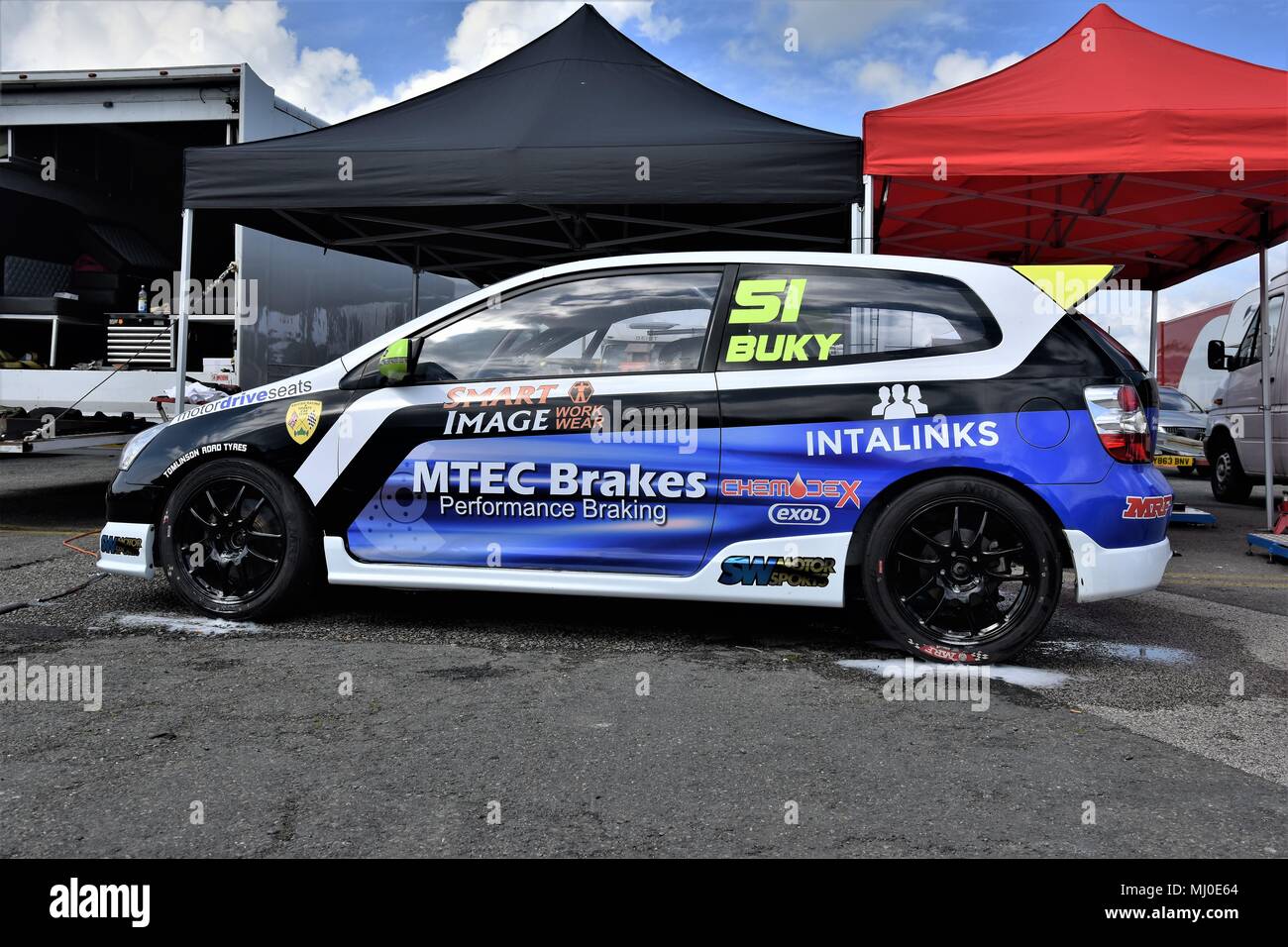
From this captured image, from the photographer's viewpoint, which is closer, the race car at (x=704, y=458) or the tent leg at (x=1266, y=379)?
the race car at (x=704, y=458)

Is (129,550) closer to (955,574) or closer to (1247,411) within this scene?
(955,574)

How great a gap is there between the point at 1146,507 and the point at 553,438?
90.2 inches

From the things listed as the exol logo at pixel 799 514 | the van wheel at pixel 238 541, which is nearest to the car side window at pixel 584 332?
the exol logo at pixel 799 514

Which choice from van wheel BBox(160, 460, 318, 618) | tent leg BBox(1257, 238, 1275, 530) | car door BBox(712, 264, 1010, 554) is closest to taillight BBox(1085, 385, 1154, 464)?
car door BBox(712, 264, 1010, 554)

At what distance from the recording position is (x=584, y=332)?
4.32 metres

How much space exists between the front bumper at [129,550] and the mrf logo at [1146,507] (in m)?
3.97

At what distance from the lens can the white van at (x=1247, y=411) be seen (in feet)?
32.2

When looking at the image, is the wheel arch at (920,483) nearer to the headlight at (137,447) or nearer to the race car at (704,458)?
the race car at (704,458)

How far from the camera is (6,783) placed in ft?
8.50
